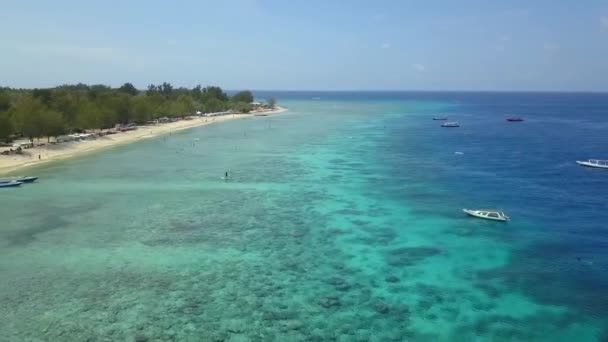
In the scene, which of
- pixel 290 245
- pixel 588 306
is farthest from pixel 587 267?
pixel 290 245

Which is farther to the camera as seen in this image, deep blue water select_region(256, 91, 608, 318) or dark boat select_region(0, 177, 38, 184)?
dark boat select_region(0, 177, 38, 184)

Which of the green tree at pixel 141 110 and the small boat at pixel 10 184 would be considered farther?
the green tree at pixel 141 110

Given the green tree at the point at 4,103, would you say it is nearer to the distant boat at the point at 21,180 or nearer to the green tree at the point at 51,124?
the green tree at the point at 51,124

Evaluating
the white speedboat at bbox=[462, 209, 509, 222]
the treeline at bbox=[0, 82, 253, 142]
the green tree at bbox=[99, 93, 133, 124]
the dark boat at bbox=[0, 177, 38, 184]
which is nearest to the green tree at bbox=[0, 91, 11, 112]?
the treeline at bbox=[0, 82, 253, 142]

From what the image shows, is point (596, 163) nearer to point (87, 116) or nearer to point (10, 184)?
point (10, 184)

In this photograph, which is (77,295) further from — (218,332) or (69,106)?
(69,106)

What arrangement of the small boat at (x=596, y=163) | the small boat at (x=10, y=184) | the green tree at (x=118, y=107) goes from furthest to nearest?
the green tree at (x=118, y=107) < the small boat at (x=596, y=163) < the small boat at (x=10, y=184)

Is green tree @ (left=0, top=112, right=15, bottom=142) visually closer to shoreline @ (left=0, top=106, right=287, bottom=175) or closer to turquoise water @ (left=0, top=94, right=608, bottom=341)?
shoreline @ (left=0, top=106, right=287, bottom=175)

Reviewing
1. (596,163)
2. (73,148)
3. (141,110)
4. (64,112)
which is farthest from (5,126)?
(596,163)

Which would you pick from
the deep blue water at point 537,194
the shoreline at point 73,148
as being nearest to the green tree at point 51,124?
the shoreline at point 73,148
